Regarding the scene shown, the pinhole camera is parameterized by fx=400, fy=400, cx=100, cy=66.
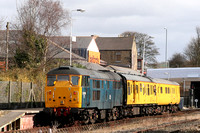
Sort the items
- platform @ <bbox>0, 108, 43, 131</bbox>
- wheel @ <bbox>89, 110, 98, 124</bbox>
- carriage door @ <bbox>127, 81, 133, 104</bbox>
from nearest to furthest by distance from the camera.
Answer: platform @ <bbox>0, 108, 43, 131</bbox>
wheel @ <bbox>89, 110, 98, 124</bbox>
carriage door @ <bbox>127, 81, 133, 104</bbox>

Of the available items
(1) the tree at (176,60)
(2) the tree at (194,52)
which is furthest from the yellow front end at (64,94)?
(1) the tree at (176,60)

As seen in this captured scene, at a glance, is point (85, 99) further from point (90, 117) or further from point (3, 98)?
point (3, 98)

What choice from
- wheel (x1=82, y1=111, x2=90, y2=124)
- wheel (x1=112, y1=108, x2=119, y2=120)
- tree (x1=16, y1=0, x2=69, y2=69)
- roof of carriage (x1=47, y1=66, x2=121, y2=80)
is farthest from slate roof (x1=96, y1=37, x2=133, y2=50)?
wheel (x1=82, y1=111, x2=90, y2=124)

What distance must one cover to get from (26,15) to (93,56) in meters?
30.8

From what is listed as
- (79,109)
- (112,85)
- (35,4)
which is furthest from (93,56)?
(79,109)

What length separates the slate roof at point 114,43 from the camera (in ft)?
288

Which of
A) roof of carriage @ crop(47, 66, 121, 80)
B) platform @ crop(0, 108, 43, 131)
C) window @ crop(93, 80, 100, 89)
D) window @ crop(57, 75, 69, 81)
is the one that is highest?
roof of carriage @ crop(47, 66, 121, 80)

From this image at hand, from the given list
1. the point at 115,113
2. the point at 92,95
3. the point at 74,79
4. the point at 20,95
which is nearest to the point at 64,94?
the point at 74,79

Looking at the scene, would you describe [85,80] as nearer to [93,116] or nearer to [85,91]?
[85,91]

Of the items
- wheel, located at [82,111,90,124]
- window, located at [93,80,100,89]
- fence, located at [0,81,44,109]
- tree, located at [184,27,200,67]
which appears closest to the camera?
wheel, located at [82,111,90,124]

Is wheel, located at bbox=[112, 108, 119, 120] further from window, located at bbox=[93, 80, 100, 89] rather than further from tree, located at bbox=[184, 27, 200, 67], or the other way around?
tree, located at bbox=[184, 27, 200, 67]

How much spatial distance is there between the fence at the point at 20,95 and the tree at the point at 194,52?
179 feet

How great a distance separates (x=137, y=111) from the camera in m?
30.1

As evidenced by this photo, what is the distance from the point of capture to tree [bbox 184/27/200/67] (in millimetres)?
80125
